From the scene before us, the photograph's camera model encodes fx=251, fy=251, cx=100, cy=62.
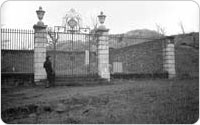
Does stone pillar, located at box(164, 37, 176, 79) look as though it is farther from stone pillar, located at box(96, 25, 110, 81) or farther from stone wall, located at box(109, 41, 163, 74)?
stone pillar, located at box(96, 25, 110, 81)

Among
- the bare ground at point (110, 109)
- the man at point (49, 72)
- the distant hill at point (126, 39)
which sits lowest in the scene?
the bare ground at point (110, 109)

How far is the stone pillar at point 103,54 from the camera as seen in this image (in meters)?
15.3

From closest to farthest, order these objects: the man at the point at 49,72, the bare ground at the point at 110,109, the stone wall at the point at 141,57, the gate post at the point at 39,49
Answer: the bare ground at the point at 110,109, the man at the point at 49,72, the gate post at the point at 39,49, the stone wall at the point at 141,57

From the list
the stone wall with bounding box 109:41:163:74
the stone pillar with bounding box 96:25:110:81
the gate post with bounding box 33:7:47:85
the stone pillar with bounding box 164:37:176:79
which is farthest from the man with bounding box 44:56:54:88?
the stone pillar with bounding box 164:37:176:79

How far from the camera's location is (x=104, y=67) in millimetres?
15320

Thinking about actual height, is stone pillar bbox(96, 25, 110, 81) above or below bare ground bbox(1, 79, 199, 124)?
above

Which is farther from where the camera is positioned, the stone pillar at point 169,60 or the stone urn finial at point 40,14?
the stone pillar at point 169,60

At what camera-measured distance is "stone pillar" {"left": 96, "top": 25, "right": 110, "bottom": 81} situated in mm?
15281

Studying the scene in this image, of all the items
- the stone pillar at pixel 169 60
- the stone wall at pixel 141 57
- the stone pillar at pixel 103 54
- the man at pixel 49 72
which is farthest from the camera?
the stone wall at pixel 141 57

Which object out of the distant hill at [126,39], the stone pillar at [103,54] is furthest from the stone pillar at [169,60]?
the stone pillar at [103,54]

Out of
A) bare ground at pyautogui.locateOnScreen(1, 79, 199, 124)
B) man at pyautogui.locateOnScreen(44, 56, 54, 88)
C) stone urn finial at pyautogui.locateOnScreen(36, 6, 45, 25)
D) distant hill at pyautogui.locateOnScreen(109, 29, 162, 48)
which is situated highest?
stone urn finial at pyautogui.locateOnScreen(36, 6, 45, 25)

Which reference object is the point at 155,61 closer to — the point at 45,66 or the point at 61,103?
the point at 45,66

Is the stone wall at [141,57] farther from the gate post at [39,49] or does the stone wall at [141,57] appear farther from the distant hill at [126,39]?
the gate post at [39,49]

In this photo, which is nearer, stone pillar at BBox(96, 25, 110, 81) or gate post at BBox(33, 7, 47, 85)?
gate post at BBox(33, 7, 47, 85)
